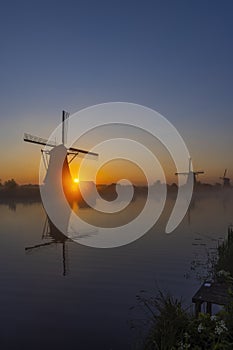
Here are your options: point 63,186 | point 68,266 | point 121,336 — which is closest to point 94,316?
point 121,336

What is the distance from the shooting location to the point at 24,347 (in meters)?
7.38

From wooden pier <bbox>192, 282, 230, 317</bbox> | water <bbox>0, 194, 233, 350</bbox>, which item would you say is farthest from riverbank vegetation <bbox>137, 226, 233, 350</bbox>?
water <bbox>0, 194, 233, 350</bbox>

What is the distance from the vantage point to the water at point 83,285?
26.1 ft

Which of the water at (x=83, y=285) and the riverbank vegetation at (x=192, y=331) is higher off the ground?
the riverbank vegetation at (x=192, y=331)

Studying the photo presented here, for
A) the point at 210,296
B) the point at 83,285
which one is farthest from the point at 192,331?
the point at 83,285

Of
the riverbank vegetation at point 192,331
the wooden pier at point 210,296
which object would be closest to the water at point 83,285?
the wooden pier at point 210,296

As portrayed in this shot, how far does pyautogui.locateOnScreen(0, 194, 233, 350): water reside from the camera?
26.1 feet

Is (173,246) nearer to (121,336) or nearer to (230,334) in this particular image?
(121,336)

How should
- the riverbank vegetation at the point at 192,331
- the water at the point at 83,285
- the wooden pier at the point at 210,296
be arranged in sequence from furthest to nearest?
the water at the point at 83,285 → the wooden pier at the point at 210,296 → the riverbank vegetation at the point at 192,331

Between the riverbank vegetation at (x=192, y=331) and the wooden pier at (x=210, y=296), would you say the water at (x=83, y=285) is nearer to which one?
the wooden pier at (x=210, y=296)

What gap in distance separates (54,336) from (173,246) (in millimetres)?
12022

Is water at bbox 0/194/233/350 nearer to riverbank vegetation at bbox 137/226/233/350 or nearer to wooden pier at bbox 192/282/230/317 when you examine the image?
wooden pier at bbox 192/282/230/317

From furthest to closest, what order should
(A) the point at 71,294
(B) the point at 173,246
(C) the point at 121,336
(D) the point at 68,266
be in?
(B) the point at 173,246 < (D) the point at 68,266 < (A) the point at 71,294 < (C) the point at 121,336

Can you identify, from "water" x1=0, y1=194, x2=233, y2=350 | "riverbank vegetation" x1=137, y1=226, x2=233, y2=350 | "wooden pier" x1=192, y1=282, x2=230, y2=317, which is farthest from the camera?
"water" x1=0, y1=194, x2=233, y2=350
